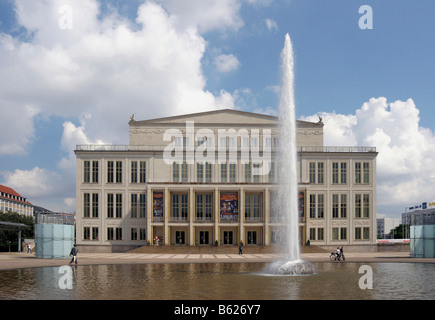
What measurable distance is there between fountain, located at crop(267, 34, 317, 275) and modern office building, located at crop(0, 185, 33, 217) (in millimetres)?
129134

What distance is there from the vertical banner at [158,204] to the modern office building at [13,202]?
90570 millimetres

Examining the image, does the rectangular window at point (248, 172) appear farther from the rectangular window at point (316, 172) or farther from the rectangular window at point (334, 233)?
the rectangular window at point (334, 233)

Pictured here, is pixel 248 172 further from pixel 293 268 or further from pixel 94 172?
pixel 293 268

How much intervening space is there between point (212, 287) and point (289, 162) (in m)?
12.2

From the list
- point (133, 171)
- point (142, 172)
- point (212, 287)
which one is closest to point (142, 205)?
point (142, 172)

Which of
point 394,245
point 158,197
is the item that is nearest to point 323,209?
point 394,245

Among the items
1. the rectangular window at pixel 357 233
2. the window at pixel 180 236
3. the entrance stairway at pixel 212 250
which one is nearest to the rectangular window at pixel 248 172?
the entrance stairway at pixel 212 250

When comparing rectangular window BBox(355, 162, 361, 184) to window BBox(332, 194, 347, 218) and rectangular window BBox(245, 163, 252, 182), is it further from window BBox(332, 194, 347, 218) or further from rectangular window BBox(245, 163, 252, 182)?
rectangular window BBox(245, 163, 252, 182)

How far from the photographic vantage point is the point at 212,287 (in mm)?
22781

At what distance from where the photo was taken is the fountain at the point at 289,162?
101 ft
